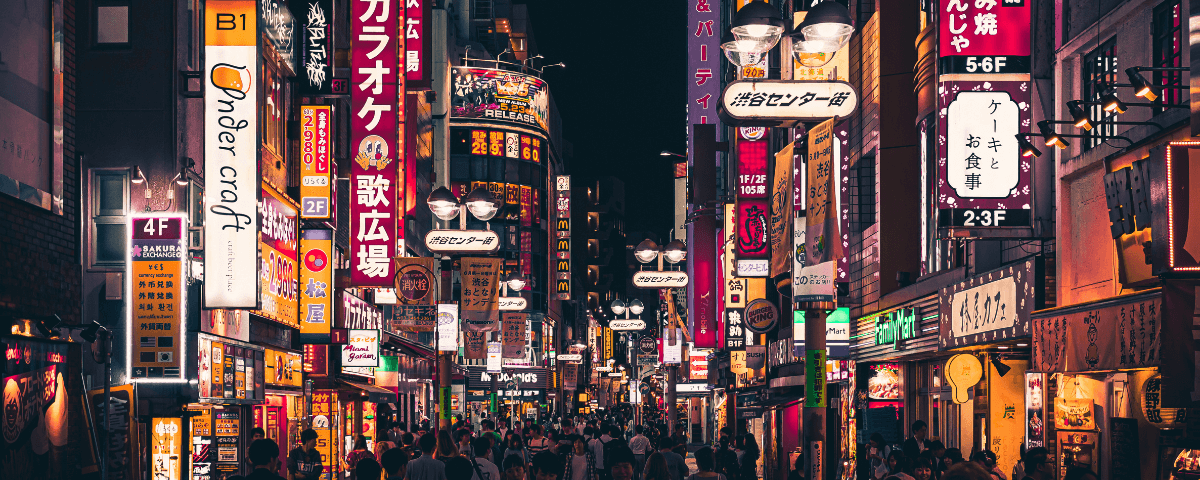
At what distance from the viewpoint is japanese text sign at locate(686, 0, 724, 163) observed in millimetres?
56844

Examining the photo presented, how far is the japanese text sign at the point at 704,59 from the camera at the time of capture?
56.8m

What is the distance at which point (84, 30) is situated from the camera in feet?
66.0

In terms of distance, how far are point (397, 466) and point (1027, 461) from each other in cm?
734

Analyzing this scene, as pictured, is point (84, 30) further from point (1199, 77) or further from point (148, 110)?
point (1199, 77)

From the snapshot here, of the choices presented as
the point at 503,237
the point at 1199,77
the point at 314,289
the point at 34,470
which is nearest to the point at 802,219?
the point at 314,289

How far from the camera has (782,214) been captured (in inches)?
703

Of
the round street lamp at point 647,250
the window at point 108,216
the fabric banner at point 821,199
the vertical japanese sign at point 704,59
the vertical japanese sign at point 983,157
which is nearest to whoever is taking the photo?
the fabric banner at point 821,199

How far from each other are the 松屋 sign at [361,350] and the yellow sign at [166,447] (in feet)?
34.0

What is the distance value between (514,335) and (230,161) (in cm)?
3868

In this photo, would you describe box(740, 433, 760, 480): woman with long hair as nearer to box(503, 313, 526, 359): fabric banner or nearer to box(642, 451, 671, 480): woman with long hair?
box(642, 451, 671, 480): woman with long hair

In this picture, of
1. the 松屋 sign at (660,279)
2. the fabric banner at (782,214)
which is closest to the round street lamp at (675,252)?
the 松屋 sign at (660,279)

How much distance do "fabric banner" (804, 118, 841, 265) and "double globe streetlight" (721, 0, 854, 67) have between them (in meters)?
2.12

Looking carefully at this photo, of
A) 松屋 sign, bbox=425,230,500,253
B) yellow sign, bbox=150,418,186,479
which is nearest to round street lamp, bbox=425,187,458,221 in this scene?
松屋 sign, bbox=425,230,500,253

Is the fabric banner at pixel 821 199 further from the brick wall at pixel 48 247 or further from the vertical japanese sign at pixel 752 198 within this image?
the vertical japanese sign at pixel 752 198
